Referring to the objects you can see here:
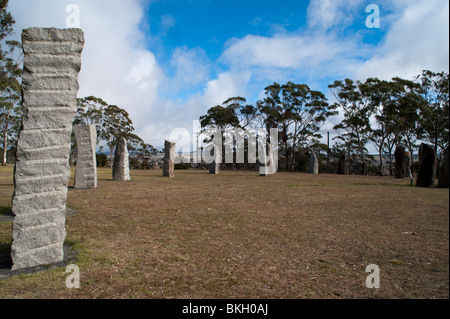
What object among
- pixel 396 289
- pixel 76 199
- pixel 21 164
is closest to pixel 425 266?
pixel 396 289

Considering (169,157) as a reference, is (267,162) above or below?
below

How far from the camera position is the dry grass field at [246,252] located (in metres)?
2.46

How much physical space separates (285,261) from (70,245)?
9.20 ft

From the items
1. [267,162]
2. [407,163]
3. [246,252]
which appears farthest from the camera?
[267,162]

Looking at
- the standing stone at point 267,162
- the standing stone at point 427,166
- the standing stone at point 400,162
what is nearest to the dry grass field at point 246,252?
the standing stone at point 427,166

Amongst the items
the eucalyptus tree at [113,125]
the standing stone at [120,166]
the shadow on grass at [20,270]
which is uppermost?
the eucalyptus tree at [113,125]

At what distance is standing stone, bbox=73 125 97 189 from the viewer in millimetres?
8922

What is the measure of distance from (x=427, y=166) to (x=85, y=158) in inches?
504

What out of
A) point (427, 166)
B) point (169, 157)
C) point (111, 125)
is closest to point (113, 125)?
point (111, 125)

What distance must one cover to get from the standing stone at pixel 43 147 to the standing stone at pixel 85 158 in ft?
20.0

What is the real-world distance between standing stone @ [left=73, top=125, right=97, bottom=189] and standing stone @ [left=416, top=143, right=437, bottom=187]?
12.3 meters

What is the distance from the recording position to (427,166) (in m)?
10.7

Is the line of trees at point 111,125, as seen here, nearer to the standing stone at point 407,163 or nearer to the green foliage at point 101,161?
the green foliage at point 101,161

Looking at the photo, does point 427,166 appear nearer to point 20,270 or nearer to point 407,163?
point 407,163
